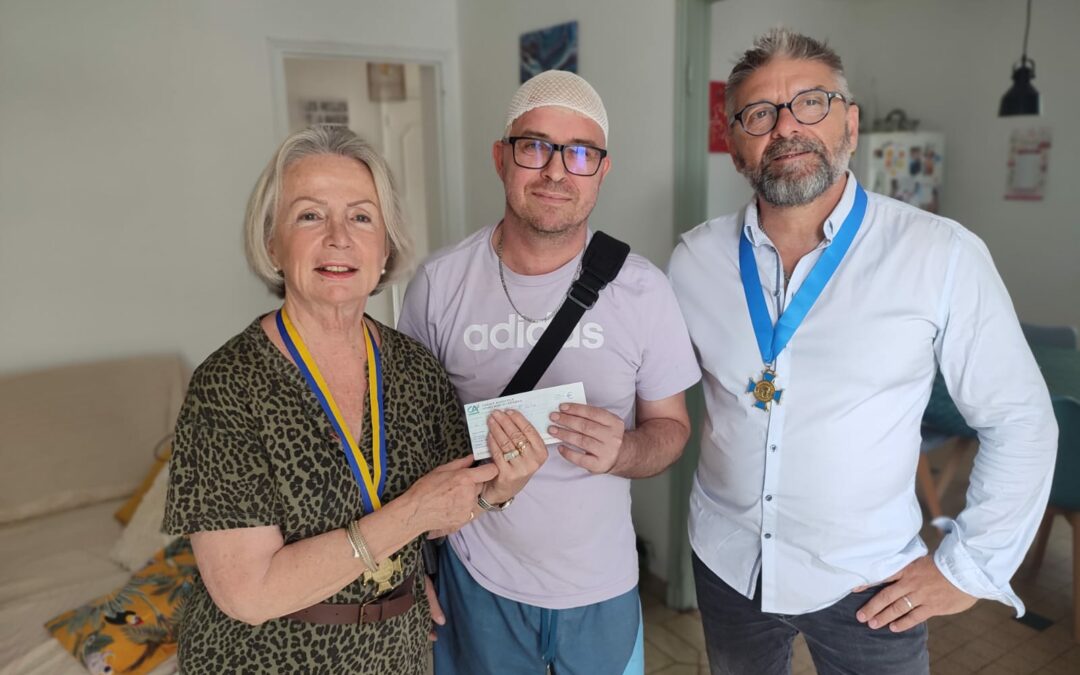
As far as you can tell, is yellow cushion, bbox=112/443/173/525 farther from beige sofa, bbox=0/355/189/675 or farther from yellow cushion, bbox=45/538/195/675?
yellow cushion, bbox=45/538/195/675

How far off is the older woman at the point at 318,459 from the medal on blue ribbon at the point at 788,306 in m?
0.55

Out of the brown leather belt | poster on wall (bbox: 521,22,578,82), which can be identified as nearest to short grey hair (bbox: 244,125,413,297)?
the brown leather belt

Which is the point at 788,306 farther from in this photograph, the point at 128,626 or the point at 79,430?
the point at 79,430

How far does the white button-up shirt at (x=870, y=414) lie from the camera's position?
4.71 feet

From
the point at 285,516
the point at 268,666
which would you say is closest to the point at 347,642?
the point at 268,666

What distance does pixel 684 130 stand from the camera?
3.00 meters

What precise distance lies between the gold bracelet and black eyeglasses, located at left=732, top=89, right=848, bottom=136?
1113 mm

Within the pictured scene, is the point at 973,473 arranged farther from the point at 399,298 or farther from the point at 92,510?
the point at 92,510

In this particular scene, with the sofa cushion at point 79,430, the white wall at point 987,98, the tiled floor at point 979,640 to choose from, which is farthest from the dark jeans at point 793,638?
the white wall at point 987,98

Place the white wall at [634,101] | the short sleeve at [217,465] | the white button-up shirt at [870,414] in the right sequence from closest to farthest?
1. the short sleeve at [217,465]
2. the white button-up shirt at [870,414]
3. the white wall at [634,101]

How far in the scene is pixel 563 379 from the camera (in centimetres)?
159

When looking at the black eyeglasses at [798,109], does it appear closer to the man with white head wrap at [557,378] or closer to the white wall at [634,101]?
the man with white head wrap at [557,378]

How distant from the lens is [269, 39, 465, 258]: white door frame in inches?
154

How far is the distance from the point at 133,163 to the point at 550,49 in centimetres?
210
